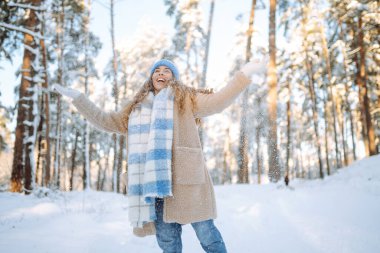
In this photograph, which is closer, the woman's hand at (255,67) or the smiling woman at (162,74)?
the woman's hand at (255,67)

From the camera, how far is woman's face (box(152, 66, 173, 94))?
2.89m

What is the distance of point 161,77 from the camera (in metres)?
2.89

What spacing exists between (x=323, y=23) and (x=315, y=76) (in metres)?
3.79

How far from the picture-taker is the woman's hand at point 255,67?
248cm

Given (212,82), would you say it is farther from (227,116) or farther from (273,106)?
(273,106)

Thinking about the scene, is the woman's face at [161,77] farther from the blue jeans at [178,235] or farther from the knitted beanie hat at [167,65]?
the blue jeans at [178,235]

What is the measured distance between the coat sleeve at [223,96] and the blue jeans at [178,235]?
0.90 meters

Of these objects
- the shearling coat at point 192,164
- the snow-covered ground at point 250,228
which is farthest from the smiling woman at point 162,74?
the snow-covered ground at point 250,228

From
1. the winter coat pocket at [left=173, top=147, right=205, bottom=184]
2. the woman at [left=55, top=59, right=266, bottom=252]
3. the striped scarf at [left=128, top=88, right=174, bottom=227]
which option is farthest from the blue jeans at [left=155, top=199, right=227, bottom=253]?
the winter coat pocket at [left=173, top=147, right=205, bottom=184]

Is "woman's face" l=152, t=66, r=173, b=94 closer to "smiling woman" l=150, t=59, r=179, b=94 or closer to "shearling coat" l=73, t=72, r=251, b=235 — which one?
"smiling woman" l=150, t=59, r=179, b=94

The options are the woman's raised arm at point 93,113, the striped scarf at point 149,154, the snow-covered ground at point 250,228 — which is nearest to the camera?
the striped scarf at point 149,154

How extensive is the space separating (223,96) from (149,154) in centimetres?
79

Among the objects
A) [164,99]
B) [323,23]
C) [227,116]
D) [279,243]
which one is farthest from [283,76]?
[164,99]

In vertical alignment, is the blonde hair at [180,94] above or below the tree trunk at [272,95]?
below
